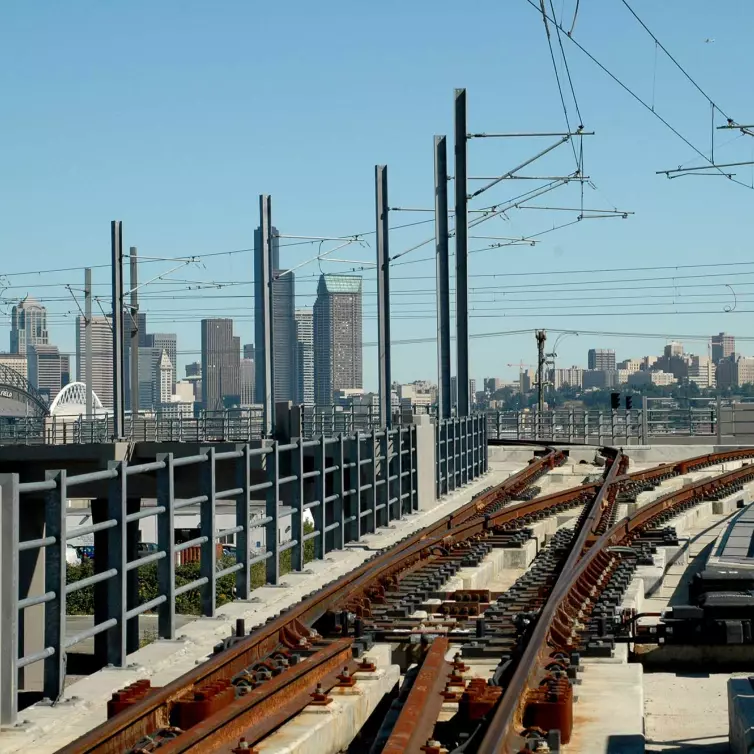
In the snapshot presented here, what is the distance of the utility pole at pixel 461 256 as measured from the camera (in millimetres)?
33812

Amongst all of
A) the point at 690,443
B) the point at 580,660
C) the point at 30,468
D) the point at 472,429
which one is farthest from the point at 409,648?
the point at 690,443

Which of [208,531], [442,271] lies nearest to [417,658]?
[208,531]

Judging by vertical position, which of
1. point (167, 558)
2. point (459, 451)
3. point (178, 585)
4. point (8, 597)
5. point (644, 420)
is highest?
point (644, 420)

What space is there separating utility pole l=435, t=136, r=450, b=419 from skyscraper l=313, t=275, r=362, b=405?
3250 inches

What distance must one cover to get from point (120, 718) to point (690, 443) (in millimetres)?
46780

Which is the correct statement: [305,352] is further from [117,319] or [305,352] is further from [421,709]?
[421,709]

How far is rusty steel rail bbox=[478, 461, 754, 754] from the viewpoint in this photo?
668cm

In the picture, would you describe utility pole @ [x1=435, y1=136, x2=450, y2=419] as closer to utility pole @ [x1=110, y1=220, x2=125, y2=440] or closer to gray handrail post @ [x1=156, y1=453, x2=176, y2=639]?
utility pole @ [x1=110, y1=220, x2=125, y2=440]

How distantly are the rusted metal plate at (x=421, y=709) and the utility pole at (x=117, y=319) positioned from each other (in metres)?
37.8

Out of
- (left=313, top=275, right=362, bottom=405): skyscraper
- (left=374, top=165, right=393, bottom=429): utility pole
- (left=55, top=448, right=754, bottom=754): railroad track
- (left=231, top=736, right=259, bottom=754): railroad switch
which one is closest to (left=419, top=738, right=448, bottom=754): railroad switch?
(left=55, top=448, right=754, bottom=754): railroad track

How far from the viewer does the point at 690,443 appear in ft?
171

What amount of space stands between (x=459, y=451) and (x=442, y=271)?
21.2 ft

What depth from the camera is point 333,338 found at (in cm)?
14750

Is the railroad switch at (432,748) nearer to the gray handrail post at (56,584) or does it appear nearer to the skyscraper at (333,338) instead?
the gray handrail post at (56,584)
